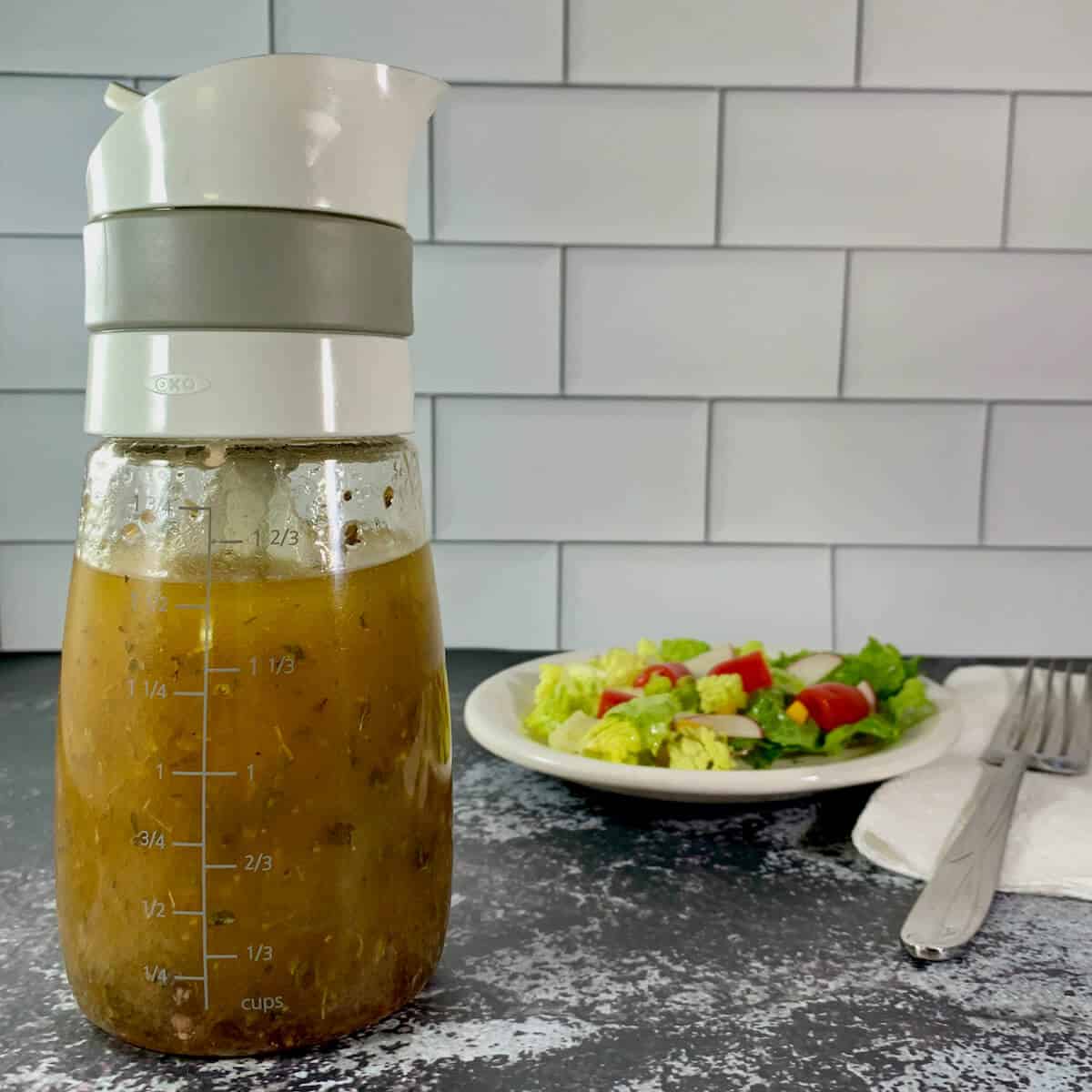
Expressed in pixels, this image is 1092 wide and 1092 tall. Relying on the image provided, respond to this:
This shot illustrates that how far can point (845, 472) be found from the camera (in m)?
1.06

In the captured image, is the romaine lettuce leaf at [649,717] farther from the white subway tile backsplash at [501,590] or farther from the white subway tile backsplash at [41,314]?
the white subway tile backsplash at [41,314]

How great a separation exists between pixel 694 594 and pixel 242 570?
2.42 ft

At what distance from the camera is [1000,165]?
3.34 ft

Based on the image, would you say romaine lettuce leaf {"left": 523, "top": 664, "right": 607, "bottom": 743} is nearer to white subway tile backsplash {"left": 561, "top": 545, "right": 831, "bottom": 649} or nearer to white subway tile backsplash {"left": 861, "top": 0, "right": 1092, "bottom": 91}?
white subway tile backsplash {"left": 561, "top": 545, "right": 831, "bottom": 649}

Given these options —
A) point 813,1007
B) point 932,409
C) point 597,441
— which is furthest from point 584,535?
point 813,1007

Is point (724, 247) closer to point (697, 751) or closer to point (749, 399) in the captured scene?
point (749, 399)

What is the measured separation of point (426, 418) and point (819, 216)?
0.39 meters

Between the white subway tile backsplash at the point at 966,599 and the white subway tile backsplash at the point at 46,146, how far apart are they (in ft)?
2.51

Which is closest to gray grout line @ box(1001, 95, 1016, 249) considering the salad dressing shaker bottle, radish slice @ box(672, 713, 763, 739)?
radish slice @ box(672, 713, 763, 739)

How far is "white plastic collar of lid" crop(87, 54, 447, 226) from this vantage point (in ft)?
1.19

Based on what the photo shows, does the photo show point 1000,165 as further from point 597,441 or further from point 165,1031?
point 165,1031

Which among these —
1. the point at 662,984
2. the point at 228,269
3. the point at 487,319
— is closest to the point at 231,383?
the point at 228,269

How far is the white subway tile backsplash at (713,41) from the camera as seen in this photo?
0.98 metres

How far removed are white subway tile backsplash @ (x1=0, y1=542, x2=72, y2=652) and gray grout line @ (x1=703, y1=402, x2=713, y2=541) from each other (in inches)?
23.3
